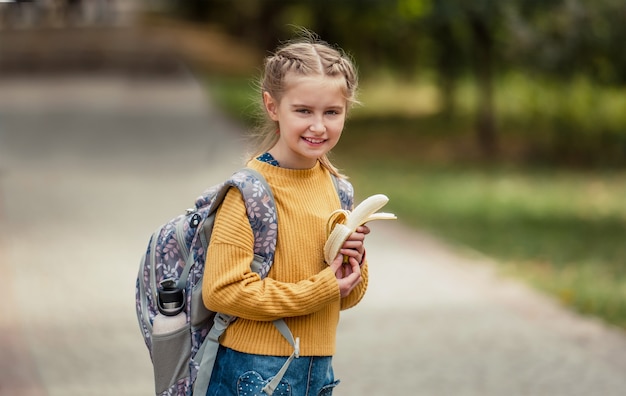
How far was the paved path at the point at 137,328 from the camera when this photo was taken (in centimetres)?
627

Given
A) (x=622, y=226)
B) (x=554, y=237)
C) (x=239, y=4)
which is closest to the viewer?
(x=554, y=237)

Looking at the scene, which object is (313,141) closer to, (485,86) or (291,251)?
(291,251)

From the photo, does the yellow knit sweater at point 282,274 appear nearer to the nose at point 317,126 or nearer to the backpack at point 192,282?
the backpack at point 192,282

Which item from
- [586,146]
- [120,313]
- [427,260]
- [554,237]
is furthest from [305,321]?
[586,146]

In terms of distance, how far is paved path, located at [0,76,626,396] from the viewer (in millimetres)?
6266

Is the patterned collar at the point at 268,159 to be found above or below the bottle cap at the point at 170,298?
above

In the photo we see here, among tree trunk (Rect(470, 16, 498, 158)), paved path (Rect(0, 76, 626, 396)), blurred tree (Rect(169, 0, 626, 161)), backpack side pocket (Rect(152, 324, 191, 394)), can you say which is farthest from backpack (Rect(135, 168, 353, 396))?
tree trunk (Rect(470, 16, 498, 158))

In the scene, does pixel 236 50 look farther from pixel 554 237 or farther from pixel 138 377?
pixel 138 377

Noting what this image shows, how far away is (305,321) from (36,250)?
24.5 ft

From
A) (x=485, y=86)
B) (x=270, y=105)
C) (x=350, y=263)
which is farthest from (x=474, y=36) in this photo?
(x=350, y=263)

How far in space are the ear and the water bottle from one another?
548mm

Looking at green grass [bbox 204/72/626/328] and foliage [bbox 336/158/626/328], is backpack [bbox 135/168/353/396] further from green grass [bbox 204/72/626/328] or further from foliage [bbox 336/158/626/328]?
foliage [bbox 336/158/626/328]

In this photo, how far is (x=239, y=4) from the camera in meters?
31.7

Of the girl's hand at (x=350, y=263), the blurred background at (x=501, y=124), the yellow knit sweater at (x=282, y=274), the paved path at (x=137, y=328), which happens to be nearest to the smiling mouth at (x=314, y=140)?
the yellow knit sweater at (x=282, y=274)
